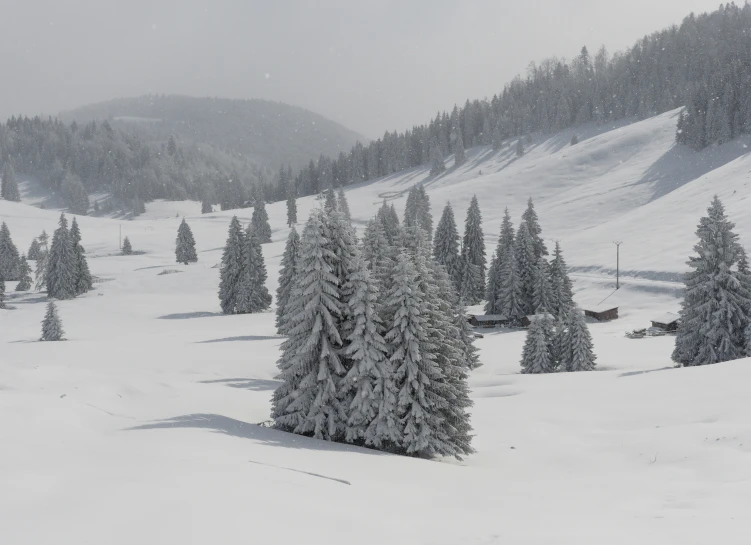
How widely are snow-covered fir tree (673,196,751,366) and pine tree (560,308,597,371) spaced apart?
6.32 metres

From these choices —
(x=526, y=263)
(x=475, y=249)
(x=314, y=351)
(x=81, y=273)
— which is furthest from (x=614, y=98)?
(x=314, y=351)

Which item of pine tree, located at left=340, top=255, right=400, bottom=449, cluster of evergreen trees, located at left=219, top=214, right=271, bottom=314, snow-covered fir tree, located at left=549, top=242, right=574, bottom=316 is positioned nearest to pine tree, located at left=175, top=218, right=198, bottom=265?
cluster of evergreen trees, located at left=219, top=214, right=271, bottom=314

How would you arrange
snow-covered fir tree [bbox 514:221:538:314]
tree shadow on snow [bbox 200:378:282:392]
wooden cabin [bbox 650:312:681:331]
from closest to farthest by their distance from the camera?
tree shadow on snow [bbox 200:378:282:392], wooden cabin [bbox 650:312:681:331], snow-covered fir tree [bbox 514:221:538:314]

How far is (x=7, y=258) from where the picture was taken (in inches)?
3868

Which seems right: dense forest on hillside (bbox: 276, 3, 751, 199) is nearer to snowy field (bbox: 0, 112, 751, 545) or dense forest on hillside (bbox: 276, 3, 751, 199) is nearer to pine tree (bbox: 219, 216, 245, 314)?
pine tree (bbox: 219, 216, 245, 314)

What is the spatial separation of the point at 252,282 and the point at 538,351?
129 feet

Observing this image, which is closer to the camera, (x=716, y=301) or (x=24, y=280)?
(x=716, y=301)

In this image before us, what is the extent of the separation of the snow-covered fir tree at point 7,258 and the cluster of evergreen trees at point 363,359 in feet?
324

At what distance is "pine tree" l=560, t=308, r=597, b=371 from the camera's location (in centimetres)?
4031

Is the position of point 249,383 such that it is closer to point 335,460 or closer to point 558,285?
point 335,460

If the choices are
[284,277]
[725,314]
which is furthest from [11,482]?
[284,277]

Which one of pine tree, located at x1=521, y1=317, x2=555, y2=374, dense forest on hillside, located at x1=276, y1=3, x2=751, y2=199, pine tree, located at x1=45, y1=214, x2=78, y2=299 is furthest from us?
dense forest on hillside, located at x1=276, y1=3, x2=751, y2=199

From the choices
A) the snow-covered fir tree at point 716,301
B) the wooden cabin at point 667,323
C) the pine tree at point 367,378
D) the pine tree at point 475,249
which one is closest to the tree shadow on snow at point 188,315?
the pine tree at point 475,249

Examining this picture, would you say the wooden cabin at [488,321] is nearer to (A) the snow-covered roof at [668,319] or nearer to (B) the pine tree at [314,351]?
(A) the snow-covered roof at [668,319]
